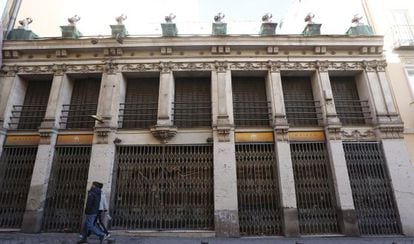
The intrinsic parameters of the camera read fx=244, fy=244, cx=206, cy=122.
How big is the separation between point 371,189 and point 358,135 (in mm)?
1874

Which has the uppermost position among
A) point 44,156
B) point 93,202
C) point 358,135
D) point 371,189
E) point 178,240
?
point 358,135

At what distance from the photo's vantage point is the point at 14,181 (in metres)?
8.51

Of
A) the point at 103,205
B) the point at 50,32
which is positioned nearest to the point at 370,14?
the point at 103,205

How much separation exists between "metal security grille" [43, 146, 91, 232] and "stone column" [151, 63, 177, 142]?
269cm

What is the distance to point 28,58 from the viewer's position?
383 inches

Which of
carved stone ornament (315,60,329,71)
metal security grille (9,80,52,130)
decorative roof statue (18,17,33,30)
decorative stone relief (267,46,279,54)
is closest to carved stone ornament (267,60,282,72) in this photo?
decorative stone relief (267,46,279,54)

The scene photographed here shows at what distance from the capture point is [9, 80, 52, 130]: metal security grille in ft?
30.5

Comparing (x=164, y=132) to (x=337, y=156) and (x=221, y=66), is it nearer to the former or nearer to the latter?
(x=221, y=66)

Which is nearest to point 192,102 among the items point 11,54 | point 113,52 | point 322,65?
point 113,52

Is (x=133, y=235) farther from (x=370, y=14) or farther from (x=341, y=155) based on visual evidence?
(x=370, y=14)

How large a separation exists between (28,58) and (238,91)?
8506 mm

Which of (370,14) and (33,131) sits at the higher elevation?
(370,14)

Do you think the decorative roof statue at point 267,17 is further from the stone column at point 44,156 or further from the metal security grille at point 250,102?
the stone column at point 44,156

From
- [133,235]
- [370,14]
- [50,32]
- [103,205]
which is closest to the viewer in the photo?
[103,205]
